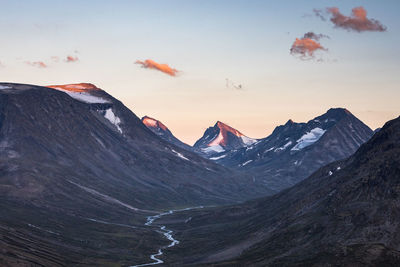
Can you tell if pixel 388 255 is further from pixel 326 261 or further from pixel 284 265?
pixel 284 265

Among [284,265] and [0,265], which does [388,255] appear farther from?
[0,265]

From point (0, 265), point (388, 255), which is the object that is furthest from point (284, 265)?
point (0, 265)

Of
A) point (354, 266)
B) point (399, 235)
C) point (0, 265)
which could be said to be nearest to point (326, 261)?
point (354, 266)

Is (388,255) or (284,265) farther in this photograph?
(284,265)

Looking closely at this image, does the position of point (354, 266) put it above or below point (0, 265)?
below

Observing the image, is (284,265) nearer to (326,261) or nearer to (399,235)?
(326,261)

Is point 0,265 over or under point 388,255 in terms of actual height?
over

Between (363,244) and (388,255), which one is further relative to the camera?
(363,244)
